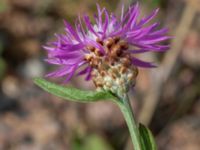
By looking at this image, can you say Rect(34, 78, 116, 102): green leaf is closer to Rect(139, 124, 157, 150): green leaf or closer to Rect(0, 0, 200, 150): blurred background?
Rect(139, 124, 157, 150): green leaf

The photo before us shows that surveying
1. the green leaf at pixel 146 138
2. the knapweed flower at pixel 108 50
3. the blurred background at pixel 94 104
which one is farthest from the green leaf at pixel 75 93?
the blurred background at pixel 94 104

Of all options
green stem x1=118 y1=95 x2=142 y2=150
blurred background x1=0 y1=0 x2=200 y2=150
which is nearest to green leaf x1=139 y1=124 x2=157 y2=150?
green stem x1=118 y1=95 x2=142 y2=150

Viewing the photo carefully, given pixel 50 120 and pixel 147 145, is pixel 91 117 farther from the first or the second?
pixel 147 145

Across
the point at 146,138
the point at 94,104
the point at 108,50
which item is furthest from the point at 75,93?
the point at 94,104

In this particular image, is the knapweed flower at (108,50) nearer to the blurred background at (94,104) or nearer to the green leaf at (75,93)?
the green leaf at (75,93)

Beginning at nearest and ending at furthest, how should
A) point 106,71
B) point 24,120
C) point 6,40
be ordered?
1. point 106,71
2. point 24,120
3. point 6,40

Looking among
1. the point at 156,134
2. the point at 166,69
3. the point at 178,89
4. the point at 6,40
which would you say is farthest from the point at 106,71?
the point at 6,40
